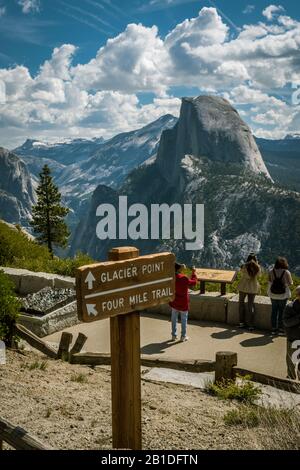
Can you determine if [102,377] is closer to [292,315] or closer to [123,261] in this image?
[292,315]

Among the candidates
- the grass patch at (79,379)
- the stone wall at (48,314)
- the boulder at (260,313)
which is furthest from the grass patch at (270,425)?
the stone wall at (48,314)

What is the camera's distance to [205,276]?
12070 mm

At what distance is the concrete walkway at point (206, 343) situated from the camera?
9.34 m

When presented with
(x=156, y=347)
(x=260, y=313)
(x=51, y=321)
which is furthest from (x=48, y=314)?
(x=260, y=313)

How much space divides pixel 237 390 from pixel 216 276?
530 cm

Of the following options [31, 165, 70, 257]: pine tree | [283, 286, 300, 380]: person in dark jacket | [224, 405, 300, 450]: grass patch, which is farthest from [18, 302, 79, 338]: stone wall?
[31, 165, 70, 257]: pine tree

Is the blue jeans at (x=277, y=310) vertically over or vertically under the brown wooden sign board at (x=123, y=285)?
under

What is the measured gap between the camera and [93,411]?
6145 mm

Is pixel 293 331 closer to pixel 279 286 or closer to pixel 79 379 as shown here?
pixel 279 286

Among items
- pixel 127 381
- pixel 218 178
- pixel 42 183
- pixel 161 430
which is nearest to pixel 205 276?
pixel 161 430

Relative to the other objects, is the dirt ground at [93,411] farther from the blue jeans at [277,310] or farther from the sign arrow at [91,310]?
the blue jeans at [277,310]

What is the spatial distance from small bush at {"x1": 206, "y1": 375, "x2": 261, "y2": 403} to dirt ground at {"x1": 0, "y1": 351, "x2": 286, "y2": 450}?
0.13m

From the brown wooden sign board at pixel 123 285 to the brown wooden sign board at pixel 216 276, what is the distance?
23.9 feet
